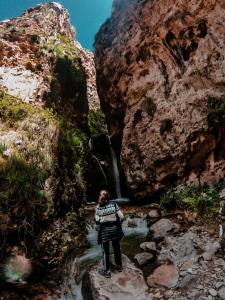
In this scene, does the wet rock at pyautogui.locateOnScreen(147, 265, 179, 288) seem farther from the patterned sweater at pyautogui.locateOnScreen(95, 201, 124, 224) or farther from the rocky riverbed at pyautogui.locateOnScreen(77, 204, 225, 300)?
the patterned sweater at pyautogui.locateOnScreen(95, 201, 124, 224)

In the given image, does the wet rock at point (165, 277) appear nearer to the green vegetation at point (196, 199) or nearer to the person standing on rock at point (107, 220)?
the person standing on rock at point (107, 220)

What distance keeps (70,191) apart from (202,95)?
574cm

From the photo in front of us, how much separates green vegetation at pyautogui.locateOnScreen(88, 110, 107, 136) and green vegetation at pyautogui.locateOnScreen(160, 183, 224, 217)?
9.65 m

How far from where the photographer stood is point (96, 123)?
21.3 meters

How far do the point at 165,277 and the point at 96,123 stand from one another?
15603mm

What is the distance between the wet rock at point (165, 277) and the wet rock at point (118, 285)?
21cm

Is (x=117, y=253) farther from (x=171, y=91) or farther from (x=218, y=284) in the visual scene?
(x=171, y=91)

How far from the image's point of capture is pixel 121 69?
51.2 feet

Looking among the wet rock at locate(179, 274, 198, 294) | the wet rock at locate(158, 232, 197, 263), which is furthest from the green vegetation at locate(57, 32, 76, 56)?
the wet rock at locate(179, 274, 198, 294)

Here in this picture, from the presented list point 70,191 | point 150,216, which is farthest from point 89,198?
point 150,216

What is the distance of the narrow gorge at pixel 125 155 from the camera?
6965 millimetres

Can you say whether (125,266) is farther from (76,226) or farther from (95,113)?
(95,113)

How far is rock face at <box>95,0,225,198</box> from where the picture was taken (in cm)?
1143

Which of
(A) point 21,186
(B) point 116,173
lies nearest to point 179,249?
(A) point 21,186
